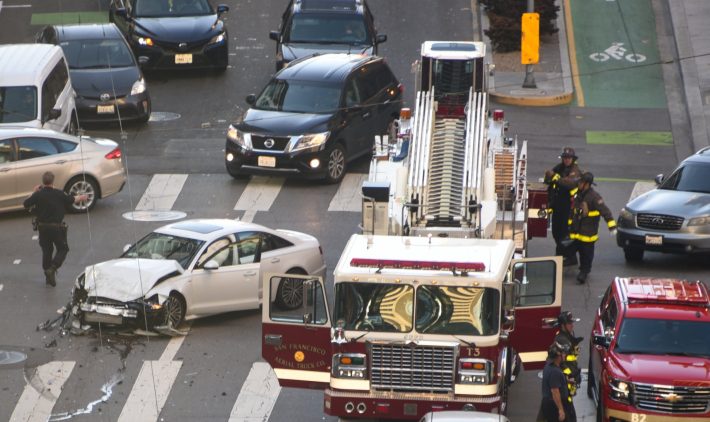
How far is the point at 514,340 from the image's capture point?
16359mm

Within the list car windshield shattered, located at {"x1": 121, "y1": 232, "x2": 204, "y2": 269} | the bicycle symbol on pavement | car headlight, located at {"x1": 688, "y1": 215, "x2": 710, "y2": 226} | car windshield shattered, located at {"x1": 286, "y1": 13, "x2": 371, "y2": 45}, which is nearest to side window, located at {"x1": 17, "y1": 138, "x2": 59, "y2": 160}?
car windshield shattered, located at {"x1": 121, "y1": 232, "x2": 204, "y2": 269}

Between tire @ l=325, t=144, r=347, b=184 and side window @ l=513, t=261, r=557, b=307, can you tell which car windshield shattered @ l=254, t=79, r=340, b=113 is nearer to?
tire @ l=325, t=144, r=347, b=184

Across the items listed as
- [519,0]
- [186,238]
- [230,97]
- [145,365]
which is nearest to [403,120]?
[186,238]

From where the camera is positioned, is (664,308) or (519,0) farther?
(519,0)

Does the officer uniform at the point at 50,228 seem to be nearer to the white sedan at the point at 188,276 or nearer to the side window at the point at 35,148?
the white sedan at the point at 188,276

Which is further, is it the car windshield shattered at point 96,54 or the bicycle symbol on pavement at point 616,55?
the bicycle symbol on pavement at point 616,55

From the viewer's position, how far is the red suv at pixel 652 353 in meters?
15.7

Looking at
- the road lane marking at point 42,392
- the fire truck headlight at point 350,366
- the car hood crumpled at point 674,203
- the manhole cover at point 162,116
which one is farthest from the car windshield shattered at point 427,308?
the manhole cover at point 162,116

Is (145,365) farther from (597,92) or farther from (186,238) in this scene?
(597,92)

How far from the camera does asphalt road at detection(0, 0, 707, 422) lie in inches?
715

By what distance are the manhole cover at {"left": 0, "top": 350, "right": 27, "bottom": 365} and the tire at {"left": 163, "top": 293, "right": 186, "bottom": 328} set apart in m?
1.81

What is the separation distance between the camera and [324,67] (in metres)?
28.9

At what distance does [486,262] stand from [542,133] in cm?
1535

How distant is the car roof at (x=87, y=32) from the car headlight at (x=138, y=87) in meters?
1.47
